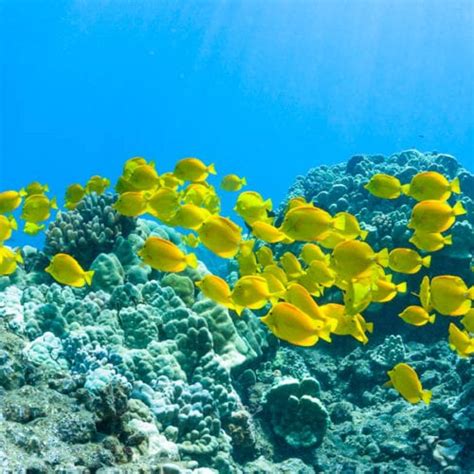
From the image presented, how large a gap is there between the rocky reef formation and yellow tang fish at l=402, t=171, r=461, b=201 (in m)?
2.78

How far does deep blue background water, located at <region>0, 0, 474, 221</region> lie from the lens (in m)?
146

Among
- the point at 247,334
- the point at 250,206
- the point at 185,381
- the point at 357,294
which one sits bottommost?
the point at 185,381

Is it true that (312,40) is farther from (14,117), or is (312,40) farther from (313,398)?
(313,398)

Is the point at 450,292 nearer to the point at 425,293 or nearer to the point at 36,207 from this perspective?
the point at 425,293

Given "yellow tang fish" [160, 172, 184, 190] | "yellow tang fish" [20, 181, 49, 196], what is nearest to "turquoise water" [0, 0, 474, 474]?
"yellow tang fish" [160, 172, 184, 190]

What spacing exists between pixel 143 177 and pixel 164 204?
0.74 m

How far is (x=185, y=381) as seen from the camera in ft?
19.8

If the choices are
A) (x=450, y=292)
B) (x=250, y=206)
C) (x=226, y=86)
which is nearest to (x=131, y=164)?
(x=250, y=206)

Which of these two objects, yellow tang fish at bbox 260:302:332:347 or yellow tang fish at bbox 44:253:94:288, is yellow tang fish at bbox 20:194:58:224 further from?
yellow tang fish at bbox 260:302:332:347

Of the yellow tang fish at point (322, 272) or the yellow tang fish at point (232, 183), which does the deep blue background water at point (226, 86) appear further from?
the yellow tang fish at point (322, 272)

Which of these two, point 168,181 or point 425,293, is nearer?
point 425,293

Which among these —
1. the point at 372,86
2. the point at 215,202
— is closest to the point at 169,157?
the point at 372,86

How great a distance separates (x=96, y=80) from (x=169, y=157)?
1298 inches

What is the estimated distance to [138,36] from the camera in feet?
512
